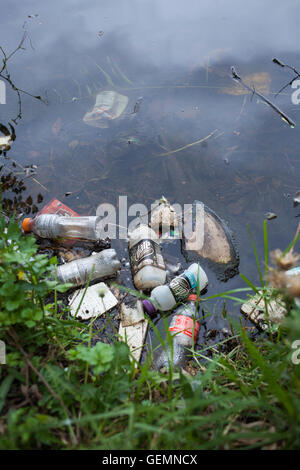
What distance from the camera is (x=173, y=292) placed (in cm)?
210

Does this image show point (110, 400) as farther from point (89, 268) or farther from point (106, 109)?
point (106, 109)

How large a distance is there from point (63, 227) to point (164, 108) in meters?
1.53

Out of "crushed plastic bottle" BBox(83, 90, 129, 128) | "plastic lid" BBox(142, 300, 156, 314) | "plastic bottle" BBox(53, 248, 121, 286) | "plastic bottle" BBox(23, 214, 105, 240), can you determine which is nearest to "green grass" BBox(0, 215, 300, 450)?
"plastic lid" BBox(142, 300, 156, 314)

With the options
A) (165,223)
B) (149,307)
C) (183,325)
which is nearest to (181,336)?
(183,325)

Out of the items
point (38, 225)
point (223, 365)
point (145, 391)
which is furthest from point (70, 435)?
point (38, 225)

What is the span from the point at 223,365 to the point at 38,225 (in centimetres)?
159

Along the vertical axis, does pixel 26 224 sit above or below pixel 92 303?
above

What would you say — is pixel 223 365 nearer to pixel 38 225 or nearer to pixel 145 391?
pixel 145 391

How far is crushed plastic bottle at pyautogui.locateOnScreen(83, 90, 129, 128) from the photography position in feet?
10.2

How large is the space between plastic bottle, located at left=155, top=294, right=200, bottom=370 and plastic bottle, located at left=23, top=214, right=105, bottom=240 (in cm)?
82

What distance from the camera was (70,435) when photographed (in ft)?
3.64

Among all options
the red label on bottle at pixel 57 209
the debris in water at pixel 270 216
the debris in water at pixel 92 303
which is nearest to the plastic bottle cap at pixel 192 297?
the debris in water at pixel 92 303
